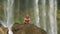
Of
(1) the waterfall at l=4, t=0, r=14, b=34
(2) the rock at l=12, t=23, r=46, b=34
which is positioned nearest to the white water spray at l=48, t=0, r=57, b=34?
(1) the waterfall at l=4, t=0, r=14, b=34

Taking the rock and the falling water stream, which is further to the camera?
the falling water stream

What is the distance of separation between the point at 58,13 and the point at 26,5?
1.76ft

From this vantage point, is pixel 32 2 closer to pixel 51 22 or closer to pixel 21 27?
pixel 51 22

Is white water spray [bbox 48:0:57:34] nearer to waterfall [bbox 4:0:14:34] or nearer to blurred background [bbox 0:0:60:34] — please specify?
blurred background [bbox 0:0:60:34]

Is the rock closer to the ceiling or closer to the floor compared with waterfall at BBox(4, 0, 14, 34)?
closer to the floor

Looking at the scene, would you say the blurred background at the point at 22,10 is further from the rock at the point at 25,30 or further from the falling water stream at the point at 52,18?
the rock at the point at 25,30

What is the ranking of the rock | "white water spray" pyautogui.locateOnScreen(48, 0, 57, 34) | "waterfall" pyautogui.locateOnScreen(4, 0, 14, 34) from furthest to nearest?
1. "waterfall" pyautogui.locateOnScreen(4, 0, 14, 34)
2. "white water spray" pyautogui.locateOnScreen(48, 0, 57, 34)
3. the rock

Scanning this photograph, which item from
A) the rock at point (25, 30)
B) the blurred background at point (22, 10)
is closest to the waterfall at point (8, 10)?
the blurred background at point (22, 10)

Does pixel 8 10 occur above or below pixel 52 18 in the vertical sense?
above

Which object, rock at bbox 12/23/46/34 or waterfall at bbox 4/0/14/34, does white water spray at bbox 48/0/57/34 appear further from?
rock at bbox 12/23/46/34

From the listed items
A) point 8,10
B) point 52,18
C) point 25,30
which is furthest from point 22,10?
point 25,30

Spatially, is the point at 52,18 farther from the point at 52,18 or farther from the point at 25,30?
the point at 25,30

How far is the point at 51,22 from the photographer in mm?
3057

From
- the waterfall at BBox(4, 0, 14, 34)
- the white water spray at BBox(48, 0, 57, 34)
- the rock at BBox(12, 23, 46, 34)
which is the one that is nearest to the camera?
the rock at BBox(12, 23, 46, 34)
